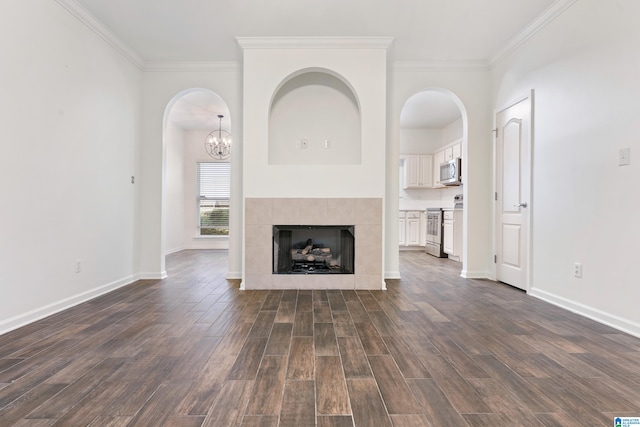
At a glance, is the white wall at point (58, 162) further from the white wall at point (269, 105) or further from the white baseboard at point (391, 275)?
the white baseboard at point (391, 275)

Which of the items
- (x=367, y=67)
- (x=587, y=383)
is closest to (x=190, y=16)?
(x=367, y=67)

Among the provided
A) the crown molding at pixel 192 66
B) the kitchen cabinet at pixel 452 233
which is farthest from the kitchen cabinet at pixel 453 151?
the crown molding at pixel 192 66

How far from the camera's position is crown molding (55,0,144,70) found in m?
3.00

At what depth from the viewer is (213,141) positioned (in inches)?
284

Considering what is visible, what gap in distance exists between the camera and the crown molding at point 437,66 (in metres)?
4.26

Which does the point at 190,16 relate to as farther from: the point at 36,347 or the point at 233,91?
the point at 36,347

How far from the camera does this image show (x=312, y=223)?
12.5 feet

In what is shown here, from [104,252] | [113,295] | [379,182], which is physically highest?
[379,182]

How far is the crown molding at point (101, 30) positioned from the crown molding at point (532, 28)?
457 centimetres

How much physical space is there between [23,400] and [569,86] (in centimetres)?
446

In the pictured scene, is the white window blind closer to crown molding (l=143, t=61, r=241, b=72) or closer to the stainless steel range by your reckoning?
crown molding (l=143, t=61, r=241, b=72)

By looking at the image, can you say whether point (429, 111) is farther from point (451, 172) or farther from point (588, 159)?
point (588, 159)

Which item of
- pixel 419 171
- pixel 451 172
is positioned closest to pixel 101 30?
pixel 451 172

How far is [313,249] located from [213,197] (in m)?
4.89
